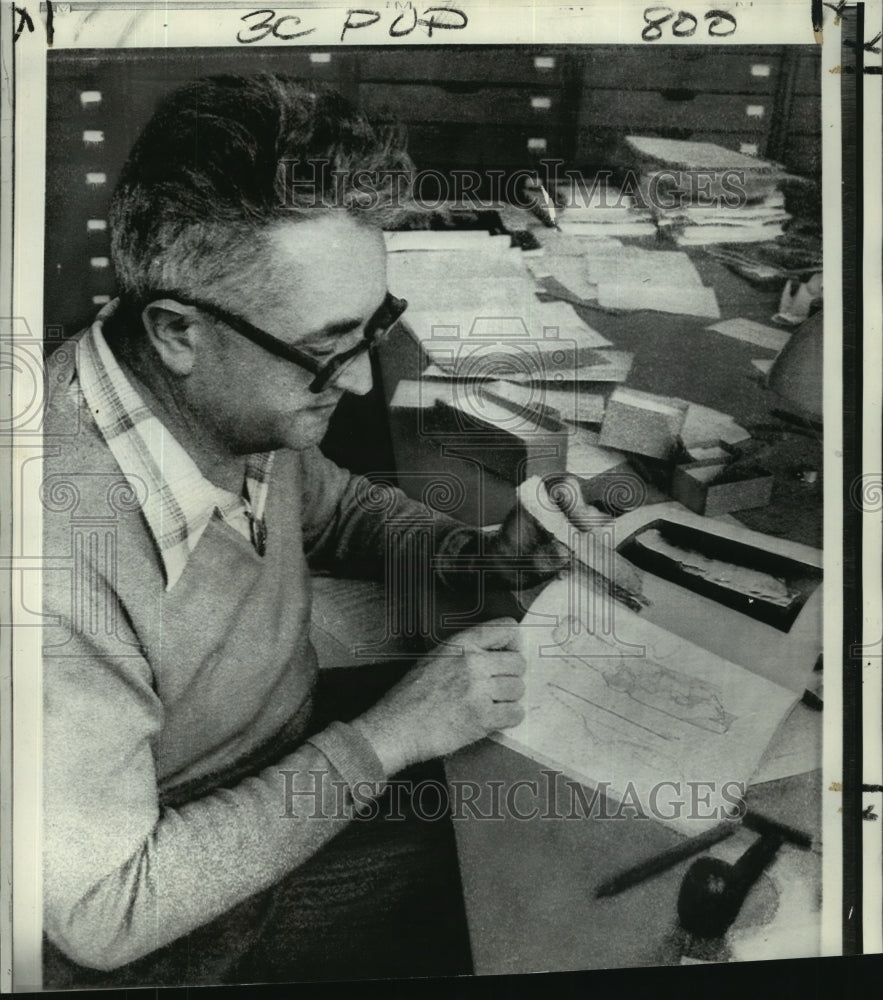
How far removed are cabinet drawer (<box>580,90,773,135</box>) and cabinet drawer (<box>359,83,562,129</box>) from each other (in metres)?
0.11

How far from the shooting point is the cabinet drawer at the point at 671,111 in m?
2.27

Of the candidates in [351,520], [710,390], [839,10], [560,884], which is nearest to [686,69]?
[839,10]

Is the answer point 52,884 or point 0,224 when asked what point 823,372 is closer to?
point 0,224

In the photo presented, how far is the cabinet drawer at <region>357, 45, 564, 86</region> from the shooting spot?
2.24 meters

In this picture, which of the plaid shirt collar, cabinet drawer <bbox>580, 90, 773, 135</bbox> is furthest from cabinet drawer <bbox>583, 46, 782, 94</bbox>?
the plaid shirt collar

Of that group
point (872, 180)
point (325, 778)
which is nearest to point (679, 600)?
point (325, 778)

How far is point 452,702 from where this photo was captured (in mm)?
2232

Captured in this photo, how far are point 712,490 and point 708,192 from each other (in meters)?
0.74

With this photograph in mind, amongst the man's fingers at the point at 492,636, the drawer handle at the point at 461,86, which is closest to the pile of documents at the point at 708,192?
the drawer handle at the point at 461,86

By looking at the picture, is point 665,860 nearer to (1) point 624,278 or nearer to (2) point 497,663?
(2) point 497,663

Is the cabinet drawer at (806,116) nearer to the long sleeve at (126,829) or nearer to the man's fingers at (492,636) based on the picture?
the man's fingers at (492,636)

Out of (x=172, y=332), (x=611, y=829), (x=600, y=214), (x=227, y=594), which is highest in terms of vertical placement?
(x=600, y=214)

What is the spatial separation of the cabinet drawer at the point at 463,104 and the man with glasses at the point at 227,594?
0.08 meters

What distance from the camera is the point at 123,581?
2.18m
